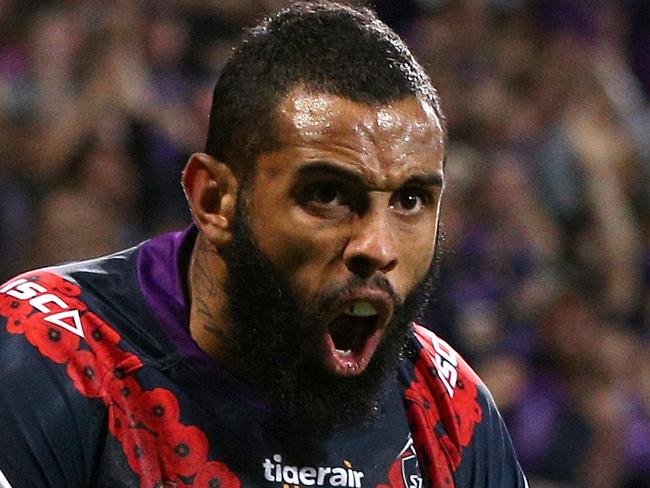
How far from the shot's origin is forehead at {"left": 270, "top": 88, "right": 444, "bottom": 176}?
85.0 inches

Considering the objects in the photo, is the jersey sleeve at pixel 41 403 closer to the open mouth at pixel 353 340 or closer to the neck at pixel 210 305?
the neck at pixel 210 305

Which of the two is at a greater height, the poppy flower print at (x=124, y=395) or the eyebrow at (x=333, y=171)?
the eyebrow at (x=333, y=171)

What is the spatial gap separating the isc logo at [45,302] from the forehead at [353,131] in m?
0.44

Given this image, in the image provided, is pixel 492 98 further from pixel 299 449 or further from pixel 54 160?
pixel 299 449

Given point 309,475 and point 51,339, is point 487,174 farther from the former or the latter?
point 51,339

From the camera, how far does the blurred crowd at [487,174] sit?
5.27m

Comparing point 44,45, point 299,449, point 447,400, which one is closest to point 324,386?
point 299,449

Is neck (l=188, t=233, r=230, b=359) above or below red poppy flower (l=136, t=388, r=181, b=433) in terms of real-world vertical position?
above

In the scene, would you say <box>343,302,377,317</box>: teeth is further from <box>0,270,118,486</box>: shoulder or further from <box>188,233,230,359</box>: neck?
<box>0,270,118,486</box>: shoulder

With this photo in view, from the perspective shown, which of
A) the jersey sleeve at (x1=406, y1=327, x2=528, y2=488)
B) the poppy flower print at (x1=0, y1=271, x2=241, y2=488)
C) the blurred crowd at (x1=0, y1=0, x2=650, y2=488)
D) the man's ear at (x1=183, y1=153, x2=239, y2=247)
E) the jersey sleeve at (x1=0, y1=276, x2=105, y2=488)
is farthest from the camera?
the blurred crowd at (x1=0, y1=0, x2=650, y2=488)

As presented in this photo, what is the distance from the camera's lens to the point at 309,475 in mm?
2342

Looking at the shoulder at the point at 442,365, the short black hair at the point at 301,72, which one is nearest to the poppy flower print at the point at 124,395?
the short black hair at the point at 301,72

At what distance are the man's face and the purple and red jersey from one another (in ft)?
0.69

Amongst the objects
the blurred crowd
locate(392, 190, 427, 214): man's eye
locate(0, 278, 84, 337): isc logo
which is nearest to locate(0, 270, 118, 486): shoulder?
locate(0, 278, 84, 337): isc logo
